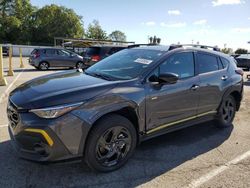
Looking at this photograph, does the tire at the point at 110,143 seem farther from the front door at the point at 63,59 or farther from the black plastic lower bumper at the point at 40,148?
the front door at the point at 63,59

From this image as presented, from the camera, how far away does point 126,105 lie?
13.4 feet

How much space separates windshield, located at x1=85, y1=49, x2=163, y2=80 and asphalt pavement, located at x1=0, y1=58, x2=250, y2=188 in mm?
1260

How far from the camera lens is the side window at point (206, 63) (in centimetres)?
545

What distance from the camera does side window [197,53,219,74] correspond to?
5445mm

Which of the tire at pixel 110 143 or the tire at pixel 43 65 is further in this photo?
the tire at pixel 43 65

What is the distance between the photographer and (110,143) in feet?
13.4

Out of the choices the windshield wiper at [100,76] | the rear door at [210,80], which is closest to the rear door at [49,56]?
the rear door at [210,80]

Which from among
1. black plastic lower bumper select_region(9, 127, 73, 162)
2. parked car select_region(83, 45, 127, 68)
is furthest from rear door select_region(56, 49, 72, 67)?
black plastic lower bumper select_region(9, 127, 73, 162)

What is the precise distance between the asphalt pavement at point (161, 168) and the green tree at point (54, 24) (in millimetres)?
67504

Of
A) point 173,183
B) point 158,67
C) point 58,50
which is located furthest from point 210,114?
point 58,50

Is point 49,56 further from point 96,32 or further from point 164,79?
point 96,32

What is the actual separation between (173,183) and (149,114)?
1.02 metres

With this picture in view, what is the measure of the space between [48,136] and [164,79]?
1.85m

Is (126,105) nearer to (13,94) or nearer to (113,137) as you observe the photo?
(113,137)
